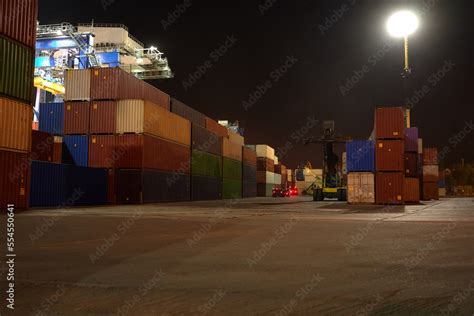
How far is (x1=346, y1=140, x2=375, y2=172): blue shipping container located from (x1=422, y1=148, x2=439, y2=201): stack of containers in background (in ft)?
80.5

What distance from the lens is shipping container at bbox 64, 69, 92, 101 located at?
33.0 metres

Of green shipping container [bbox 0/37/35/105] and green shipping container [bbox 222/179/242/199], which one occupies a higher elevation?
green shipping container [bbox 0/37/35/105]

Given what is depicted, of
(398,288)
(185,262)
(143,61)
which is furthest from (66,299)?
(143,61)

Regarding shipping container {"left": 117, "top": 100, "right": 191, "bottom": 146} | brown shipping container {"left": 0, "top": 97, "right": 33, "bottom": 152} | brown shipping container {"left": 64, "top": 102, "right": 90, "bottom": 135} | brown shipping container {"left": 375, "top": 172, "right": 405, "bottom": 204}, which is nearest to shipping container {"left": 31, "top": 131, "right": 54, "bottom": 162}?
brown shipping container {"left": 64, "top": 102, "right": 90, "bottom": 135}

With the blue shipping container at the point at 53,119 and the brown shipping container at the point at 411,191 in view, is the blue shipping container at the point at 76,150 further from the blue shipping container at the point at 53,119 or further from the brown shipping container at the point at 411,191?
the brown shipping container at the point at 411,191

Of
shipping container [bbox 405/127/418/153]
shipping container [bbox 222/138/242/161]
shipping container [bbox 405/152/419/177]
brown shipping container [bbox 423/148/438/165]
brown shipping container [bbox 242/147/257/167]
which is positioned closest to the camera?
shipping container [bbox 405/152/419/177]

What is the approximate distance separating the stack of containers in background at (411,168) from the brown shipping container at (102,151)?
24.0 meters

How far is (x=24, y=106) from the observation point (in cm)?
2141

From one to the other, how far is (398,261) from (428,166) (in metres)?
52.3

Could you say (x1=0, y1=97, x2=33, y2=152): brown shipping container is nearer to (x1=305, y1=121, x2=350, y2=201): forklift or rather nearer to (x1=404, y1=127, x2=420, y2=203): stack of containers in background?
(x1=305, y1=121, x2=350, y2=201): forklift

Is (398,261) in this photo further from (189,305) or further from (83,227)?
(83,227)

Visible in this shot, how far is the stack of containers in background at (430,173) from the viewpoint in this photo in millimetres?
55562

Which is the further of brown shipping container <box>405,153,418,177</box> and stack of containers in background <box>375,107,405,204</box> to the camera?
brown shipping container <box>405,153,418,177</box>

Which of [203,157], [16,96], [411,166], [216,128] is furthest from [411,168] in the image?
[16,96]
